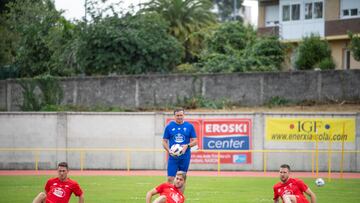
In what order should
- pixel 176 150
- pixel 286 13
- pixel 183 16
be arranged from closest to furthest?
pixel 176 150 → pixel 286 13 → pixel 183 16

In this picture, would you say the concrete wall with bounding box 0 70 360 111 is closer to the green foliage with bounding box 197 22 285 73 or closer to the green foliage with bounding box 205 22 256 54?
the green foliage with bounding box 197 22 285 73

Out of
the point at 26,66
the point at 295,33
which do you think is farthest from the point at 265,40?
the point at 26,66

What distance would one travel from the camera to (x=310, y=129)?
3312 centimetres

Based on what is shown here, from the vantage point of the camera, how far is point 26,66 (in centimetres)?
5044

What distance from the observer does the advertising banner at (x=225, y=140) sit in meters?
33.6

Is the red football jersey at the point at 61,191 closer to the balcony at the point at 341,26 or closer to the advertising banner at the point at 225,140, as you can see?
the advertising banner at the point at 225,140

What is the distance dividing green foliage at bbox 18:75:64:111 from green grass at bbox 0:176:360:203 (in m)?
10.7

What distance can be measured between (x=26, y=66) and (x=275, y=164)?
24120mm

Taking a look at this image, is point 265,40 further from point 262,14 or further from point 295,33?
point 262,14

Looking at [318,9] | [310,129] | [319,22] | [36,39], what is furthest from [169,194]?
[36,39]

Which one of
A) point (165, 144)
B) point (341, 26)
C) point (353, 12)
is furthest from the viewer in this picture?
point (353, 12)

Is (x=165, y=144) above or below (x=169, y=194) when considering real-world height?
above

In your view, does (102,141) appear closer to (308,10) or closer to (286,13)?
(308,10)

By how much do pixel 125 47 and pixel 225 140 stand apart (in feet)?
42.8
